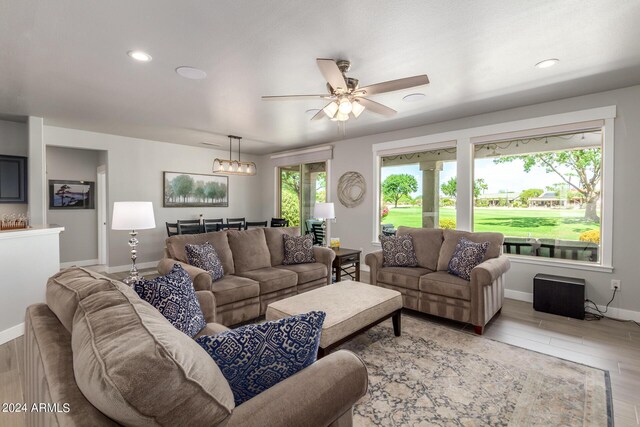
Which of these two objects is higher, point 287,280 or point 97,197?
point 97,197

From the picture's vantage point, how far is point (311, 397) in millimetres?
970

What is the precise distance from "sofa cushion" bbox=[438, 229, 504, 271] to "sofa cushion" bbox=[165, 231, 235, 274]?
2.52 meters

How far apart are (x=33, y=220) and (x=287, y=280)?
3.91 metres

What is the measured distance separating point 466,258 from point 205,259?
Result: 2771mm

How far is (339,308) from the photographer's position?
241cm

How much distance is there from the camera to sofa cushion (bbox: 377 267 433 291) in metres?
3.40

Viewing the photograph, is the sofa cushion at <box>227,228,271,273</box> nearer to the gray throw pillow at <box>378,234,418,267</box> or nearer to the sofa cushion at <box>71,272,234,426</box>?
the gray throw pillow at <box>378,234,418,267</box>

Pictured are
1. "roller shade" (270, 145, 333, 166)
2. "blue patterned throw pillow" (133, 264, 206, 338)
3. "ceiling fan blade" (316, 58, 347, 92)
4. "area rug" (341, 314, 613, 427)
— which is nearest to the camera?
"blue patterned throw pillow" (133, 264, 206, 338)

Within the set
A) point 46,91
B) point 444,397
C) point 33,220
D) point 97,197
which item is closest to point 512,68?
point 444,397

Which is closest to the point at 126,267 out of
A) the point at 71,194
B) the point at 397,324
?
the point at 71,194

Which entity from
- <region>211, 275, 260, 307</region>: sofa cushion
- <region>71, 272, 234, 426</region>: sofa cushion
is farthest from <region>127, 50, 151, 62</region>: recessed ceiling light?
<region>71, 272, 234, 426</region>: sofa cushion

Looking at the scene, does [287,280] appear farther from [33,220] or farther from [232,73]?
[33,220]

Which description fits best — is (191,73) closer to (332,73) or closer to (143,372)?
(332,73)

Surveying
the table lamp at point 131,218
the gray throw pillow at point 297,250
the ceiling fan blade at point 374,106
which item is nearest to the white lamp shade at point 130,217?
the table lamp at point 131,218
